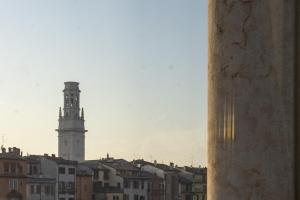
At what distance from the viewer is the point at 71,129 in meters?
102

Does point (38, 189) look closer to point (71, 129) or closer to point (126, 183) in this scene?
point (126, 183)

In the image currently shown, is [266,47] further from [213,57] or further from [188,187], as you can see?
[188,187]

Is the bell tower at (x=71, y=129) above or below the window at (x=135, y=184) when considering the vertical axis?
above

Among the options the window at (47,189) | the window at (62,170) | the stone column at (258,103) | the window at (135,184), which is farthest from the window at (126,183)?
the stone column at (258,103)

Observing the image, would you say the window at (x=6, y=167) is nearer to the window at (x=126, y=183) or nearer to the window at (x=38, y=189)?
the window at (x=38, y=189)

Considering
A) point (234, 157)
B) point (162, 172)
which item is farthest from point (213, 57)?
point (162, 172)

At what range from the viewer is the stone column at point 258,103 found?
232cm

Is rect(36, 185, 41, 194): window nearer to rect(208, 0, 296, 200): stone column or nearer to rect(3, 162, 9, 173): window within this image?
rect(3, 162, 9, 173): window

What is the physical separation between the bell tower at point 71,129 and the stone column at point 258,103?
9446cm

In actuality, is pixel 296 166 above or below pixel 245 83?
below

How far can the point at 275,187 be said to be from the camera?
232cm

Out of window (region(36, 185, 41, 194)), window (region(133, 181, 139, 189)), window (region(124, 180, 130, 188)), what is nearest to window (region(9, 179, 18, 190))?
window (region(36, 185, 41, 194))

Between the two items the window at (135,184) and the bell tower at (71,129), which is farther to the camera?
the bell tower at (71,129)

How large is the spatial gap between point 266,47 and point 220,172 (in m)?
0.46
